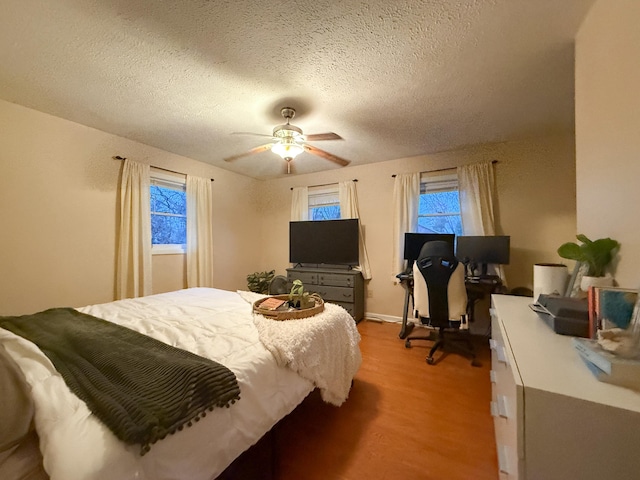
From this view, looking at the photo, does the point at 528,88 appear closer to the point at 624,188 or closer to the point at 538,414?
the point at 624,188

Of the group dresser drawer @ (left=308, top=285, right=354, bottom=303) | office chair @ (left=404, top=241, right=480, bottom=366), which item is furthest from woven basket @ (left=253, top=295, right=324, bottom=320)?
dresser drawer @ (left=308, top=285, right=354, bottom=303)

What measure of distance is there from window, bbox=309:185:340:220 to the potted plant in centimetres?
320

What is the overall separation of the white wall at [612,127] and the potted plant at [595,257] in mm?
39

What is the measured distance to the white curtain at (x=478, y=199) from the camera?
10.2ft

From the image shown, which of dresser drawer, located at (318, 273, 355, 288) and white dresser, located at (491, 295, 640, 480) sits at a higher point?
white dresser, located at (491, 295, 640, 480)

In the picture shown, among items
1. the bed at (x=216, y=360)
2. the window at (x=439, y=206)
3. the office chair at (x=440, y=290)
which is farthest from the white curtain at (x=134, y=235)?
the window at (x=439, y=206)

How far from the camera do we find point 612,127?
1106 mm

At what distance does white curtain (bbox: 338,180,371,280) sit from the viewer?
3934mm

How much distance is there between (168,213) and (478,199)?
165 inches

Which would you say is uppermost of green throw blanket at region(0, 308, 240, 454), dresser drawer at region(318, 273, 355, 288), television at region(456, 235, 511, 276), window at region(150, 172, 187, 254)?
window at region(150, 172, 187, 254)

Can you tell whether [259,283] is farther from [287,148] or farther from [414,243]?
[287,148]

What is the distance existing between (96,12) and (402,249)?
3577mm

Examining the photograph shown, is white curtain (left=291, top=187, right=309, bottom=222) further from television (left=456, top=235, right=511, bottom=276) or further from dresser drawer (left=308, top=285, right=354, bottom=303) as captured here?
television (left=456, top=235, right=511, bottom=276)

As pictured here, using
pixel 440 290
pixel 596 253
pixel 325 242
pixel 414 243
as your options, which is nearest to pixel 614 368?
pixel 596 253
